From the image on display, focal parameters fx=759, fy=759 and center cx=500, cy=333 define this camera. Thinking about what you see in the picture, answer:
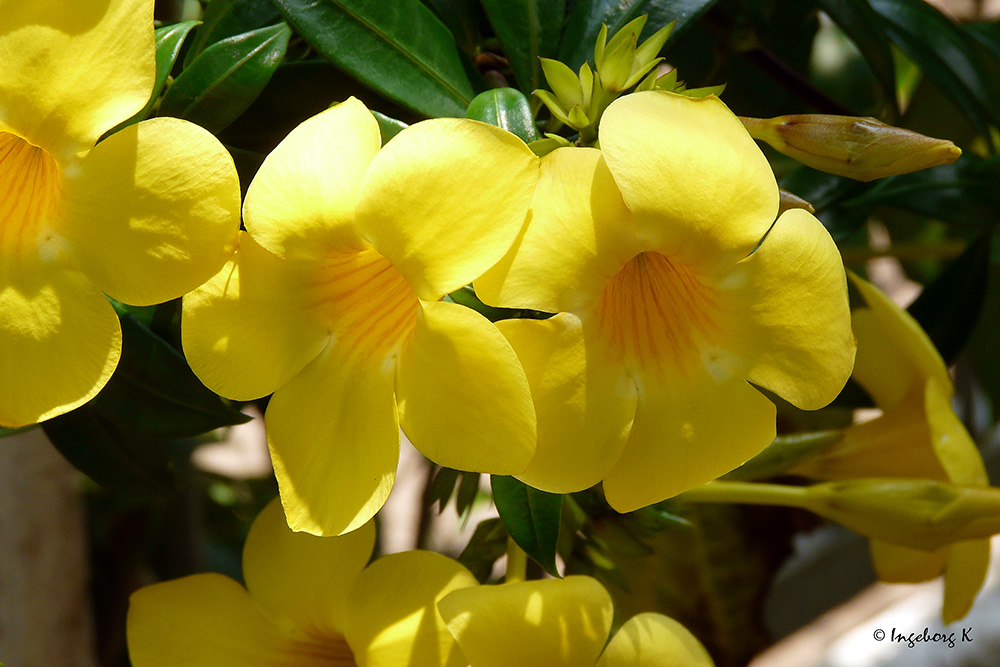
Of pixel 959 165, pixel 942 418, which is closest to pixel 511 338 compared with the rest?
pixel 942 418

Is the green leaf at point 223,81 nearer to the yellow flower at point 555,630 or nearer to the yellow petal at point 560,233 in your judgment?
the yellow petal at point 560,233

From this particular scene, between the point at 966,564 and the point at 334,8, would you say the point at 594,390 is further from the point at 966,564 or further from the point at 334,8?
the point at 966,564

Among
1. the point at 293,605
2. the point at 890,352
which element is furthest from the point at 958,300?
the point at 293,605

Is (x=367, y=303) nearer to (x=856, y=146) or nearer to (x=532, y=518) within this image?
(x=532, y=518)

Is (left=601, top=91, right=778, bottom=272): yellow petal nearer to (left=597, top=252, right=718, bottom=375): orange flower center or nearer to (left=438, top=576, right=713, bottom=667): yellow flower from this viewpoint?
(left=597, top=252, right=718, bottom=375): orange flower center

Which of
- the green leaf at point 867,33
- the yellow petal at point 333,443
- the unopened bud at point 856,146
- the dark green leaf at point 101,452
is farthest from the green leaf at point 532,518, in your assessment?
the green leaf at point 867,33

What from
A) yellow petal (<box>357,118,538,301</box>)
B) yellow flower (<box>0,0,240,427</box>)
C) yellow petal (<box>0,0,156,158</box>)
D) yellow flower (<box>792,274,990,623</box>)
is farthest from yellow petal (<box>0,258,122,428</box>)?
yellow flower (<box>792,274,990,623</box>)
